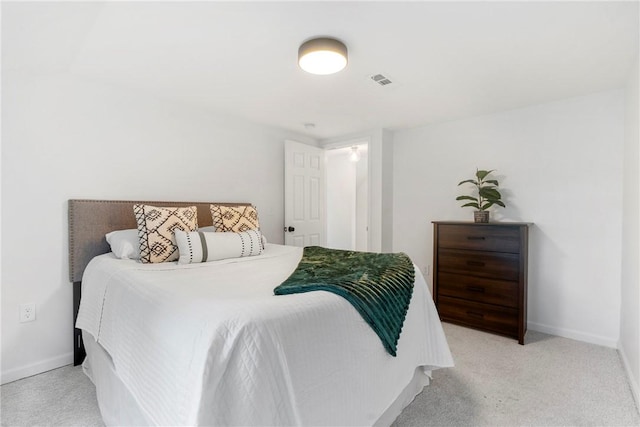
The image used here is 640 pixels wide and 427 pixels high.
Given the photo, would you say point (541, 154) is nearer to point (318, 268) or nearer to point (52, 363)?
point (318, 268)

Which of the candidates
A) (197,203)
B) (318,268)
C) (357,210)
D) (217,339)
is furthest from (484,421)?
(357,210)

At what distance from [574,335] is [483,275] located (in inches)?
36.3

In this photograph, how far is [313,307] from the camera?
3.86 ft

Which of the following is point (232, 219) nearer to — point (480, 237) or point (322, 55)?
point (322, 55)

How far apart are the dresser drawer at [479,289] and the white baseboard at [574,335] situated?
541 millimetres

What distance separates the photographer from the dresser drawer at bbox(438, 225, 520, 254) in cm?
271

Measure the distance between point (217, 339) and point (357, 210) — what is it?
4996 mm

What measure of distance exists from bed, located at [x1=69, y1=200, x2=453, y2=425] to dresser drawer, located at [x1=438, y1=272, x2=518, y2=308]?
128 centimetres

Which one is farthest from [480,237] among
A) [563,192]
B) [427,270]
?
[427,270]

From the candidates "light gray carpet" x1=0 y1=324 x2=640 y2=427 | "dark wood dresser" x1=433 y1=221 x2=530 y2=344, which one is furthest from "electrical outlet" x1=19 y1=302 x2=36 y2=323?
"dark wood dresser" x1=433 y1=221 x2=530 y2=344

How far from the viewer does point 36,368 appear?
2168 millimetres

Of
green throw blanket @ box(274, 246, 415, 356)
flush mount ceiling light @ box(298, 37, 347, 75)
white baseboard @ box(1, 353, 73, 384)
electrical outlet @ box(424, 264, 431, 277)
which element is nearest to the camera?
green throw blanket @ box(274, 246, 415, 356)

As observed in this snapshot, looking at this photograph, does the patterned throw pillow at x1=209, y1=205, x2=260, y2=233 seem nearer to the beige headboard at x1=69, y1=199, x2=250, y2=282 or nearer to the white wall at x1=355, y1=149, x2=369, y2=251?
the beige headboard at x1=69, y1=199, x2=250, y2=282

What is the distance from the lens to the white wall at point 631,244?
1.91 meters
